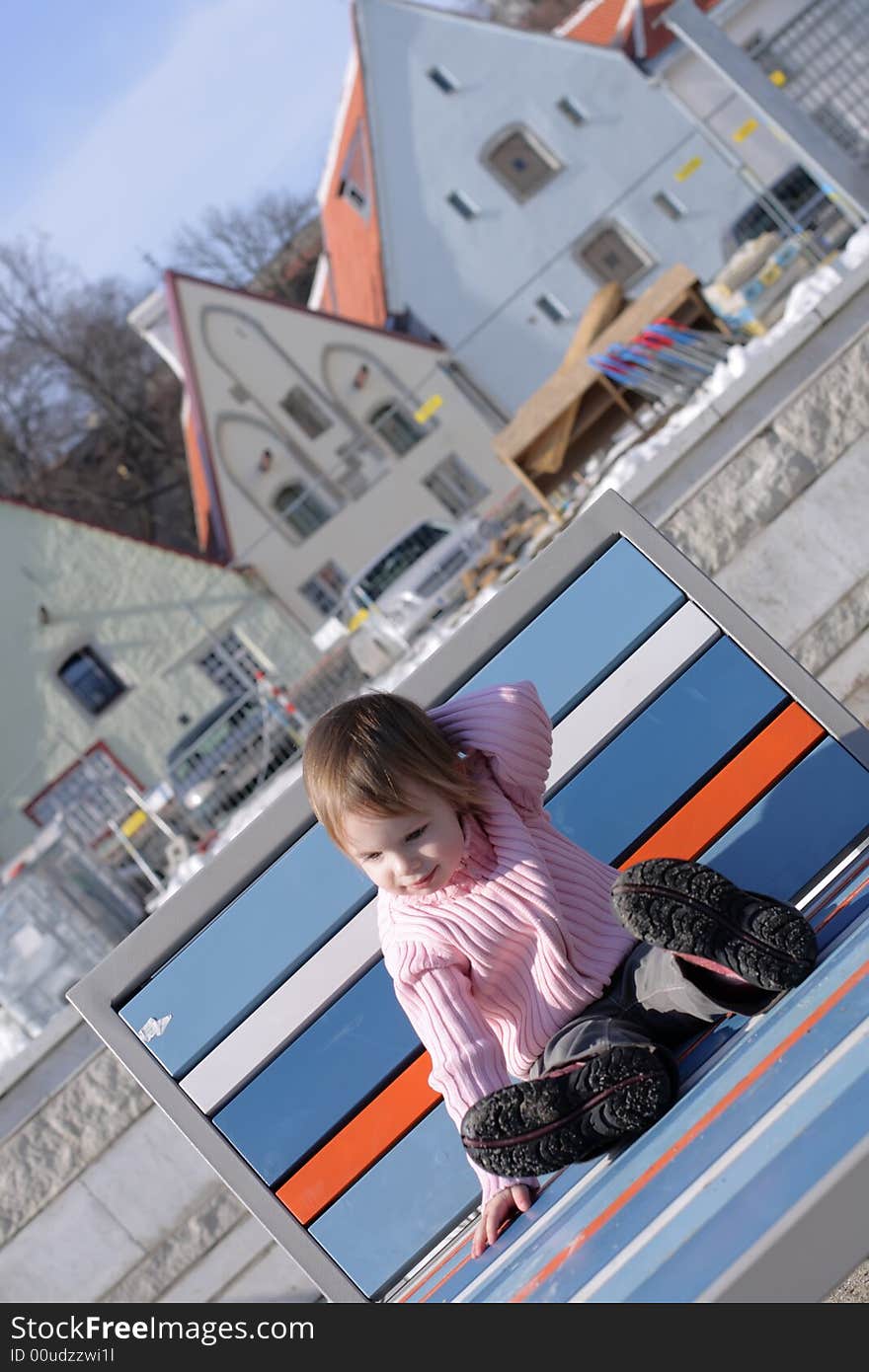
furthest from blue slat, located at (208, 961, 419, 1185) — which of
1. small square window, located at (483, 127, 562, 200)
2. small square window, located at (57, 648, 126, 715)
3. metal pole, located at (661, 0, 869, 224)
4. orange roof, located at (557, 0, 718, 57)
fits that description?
orange roof, located at (557, 0, 718, 57)

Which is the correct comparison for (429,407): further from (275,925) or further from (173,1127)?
(275,925)

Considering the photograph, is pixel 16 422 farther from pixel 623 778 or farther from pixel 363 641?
pixel 623 778

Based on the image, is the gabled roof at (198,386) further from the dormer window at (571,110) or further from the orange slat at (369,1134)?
the orange slat at (369,1134)

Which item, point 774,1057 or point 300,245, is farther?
point 300,245

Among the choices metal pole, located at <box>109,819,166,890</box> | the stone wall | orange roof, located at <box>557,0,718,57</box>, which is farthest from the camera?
orange roof, located at <box>557,0,718,57</box>

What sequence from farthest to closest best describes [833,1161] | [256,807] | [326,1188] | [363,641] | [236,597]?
[236,597]
[363,641]
[256,807]
[326,1188]
[833,1161]

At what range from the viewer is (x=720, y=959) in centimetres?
269

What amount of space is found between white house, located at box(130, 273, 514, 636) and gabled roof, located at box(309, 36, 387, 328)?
1.27m

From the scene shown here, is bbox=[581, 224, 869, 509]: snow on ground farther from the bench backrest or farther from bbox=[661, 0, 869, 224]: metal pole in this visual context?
bbox=[661, 0, 869, 224]: metal pole

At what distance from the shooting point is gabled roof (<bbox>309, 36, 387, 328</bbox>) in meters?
28.1

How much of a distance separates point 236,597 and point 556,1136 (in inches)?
994

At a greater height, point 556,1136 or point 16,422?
point 16,422

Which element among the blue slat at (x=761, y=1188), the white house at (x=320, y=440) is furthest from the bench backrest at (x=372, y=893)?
the white house at (x=320, y=440)

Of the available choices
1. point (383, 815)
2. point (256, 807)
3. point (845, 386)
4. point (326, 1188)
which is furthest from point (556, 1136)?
point (256, 807)
